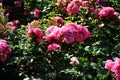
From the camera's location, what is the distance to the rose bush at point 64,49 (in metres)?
3.97

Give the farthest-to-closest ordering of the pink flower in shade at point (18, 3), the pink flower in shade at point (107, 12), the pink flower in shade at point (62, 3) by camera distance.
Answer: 1. the pink flower in shade at point (18, 3)
2. the pink flower in shade at point (62, 3)
3. the pink flower in shade at point (107, 12)

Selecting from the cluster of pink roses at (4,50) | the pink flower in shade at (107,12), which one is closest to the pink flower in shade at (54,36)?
the cluster of pink roses at (4,50)

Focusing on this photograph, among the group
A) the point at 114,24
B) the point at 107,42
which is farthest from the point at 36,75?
the point at 114,24

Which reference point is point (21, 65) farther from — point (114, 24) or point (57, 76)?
point (114, 24)

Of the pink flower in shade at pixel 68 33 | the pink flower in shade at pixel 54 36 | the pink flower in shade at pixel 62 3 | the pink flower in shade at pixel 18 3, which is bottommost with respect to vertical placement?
the pink flower in shade at pixel 68 33

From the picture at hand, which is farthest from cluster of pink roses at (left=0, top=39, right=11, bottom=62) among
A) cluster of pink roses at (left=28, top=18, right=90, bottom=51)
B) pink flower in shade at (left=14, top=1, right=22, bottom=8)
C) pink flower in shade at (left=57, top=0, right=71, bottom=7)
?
pink flower in shade at (left=14, top=1, right=22, bottom=8)

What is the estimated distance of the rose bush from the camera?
13.0 feet

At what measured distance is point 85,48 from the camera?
4477 millimetres

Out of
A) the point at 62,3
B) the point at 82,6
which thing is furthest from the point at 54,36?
the point at 62,3

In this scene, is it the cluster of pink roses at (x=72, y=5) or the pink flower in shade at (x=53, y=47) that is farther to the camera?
the cluster of pink roses at (x=72, y=5)

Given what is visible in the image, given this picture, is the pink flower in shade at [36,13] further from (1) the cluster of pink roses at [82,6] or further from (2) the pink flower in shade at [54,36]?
(2) the pink flower in shade at [54,36]

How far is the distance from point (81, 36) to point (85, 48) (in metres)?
0.36

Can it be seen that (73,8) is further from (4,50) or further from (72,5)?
(4,50)

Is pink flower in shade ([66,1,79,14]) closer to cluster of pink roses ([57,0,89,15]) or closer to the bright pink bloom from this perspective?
cluster of pink roses ([57,0,89,15])
